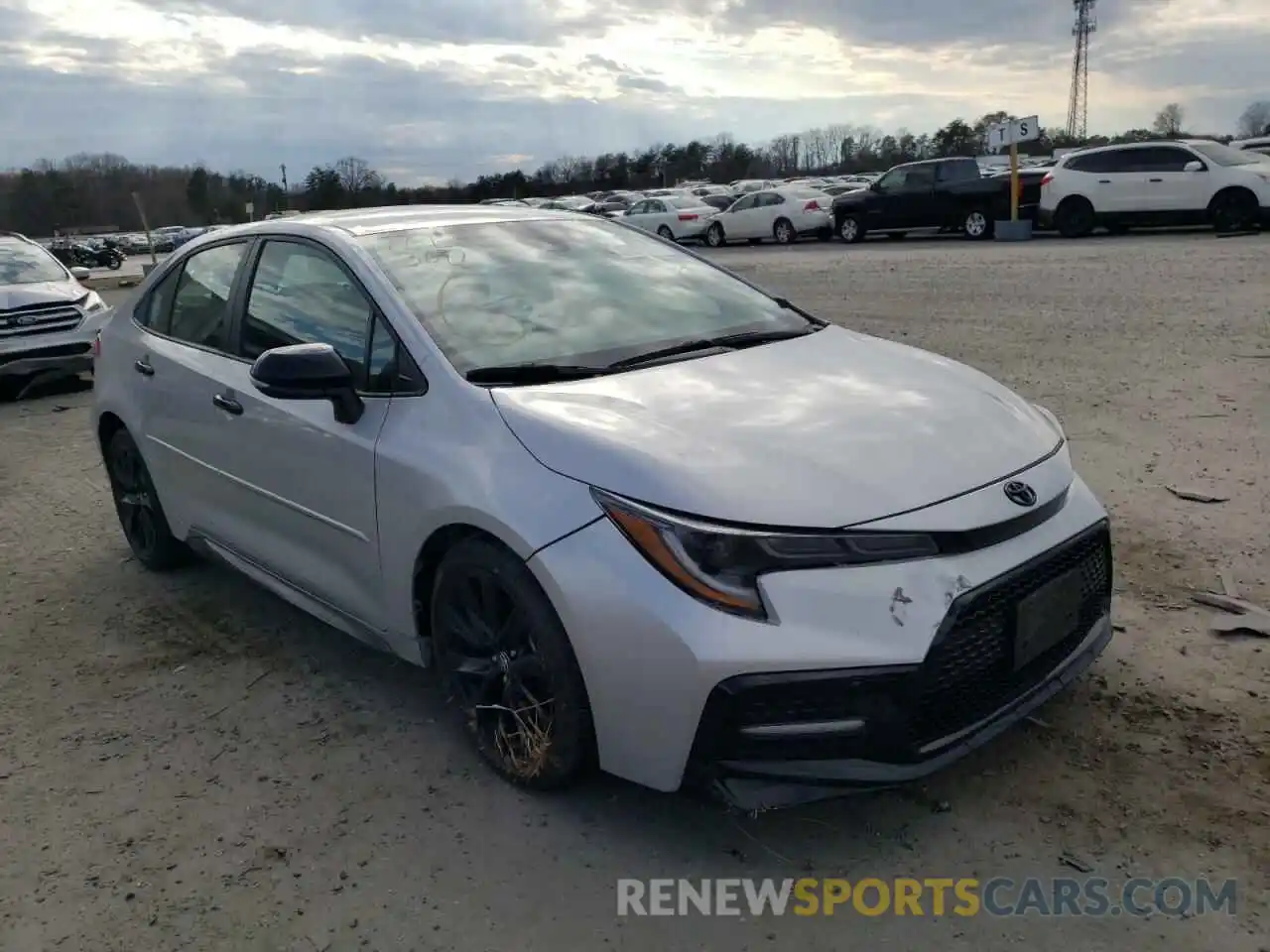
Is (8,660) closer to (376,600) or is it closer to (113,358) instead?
(113,358)

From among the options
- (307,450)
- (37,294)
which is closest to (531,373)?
(307,450)

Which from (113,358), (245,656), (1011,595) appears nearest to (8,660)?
(245,656)

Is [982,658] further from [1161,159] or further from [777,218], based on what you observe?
[777,218]

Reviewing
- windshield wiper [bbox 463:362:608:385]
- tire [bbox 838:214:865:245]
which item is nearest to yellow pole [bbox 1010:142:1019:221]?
tire [bbox 838:214:865:245]

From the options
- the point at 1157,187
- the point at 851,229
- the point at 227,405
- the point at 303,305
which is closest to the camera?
the point at 303,305

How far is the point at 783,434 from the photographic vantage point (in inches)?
113

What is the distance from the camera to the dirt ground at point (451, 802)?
8.69 ft

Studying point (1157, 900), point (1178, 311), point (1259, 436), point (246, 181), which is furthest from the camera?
point (246, 181)

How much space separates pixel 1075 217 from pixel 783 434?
64.5 ft

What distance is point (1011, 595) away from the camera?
2730 mm

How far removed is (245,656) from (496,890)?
1936 millimetres

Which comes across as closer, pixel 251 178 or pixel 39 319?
pixel 39 319

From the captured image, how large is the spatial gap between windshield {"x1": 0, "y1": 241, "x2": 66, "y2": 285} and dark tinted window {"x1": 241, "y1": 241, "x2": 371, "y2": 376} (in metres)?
8.74

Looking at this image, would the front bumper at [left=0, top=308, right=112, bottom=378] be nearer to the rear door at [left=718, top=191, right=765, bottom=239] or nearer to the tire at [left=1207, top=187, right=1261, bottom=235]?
the tire at [left=1207, top=187, right=1261, bottom=235]
